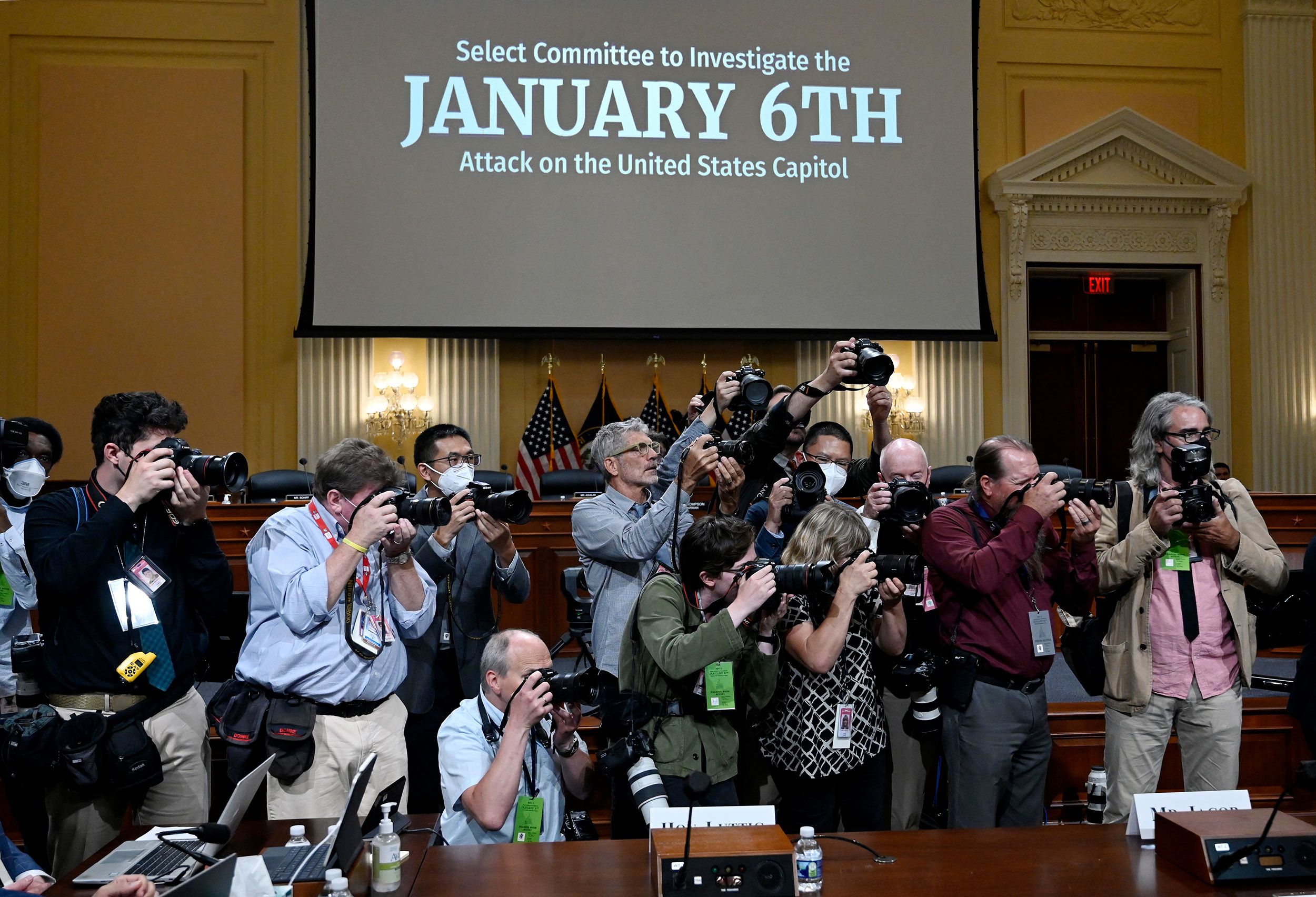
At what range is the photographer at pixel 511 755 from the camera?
2146mm

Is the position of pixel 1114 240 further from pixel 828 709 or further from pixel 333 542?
pixel 333 542

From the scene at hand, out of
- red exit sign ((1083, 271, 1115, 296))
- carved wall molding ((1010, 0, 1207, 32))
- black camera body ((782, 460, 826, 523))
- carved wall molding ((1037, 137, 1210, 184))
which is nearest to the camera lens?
black camera body ((782, 460, 826, 523))

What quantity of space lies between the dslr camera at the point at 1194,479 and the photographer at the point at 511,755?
155cm

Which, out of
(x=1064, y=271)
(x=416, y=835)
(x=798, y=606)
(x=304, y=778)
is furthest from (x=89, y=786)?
(x=1064, y=271)

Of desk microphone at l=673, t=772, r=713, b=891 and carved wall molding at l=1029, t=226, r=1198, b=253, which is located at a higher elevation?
carved wall molding at l=1029, t=226, r=1198, b=253

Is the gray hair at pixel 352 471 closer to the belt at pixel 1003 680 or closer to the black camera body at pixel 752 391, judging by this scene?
the black camera body at pixel 752 391

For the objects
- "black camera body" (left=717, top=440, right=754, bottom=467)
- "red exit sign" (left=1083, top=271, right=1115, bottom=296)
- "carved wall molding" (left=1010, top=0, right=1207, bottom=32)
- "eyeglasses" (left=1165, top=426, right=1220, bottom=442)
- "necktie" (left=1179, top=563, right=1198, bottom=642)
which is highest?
"carved wall molding" (left=1010, top=0, right=1207, bottom=32)

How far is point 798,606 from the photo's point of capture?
2.64 m

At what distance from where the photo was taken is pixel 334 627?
2.44 m

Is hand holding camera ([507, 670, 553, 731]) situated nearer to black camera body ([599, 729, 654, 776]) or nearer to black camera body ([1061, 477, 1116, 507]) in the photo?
black camera body ([599, 729, 654, 776])

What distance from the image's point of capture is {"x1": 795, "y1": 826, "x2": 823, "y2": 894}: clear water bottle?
70.8 inches

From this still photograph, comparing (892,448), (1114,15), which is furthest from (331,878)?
(1114,15)

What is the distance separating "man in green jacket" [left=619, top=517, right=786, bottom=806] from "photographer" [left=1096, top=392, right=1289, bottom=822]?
3.18 feet

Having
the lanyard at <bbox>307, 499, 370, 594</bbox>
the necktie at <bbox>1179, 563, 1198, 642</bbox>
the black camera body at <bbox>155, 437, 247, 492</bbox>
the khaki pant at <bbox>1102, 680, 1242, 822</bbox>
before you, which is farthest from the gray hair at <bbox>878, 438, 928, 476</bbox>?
the black camera body at <bbox>155, 437, 247, 492</bbox>
